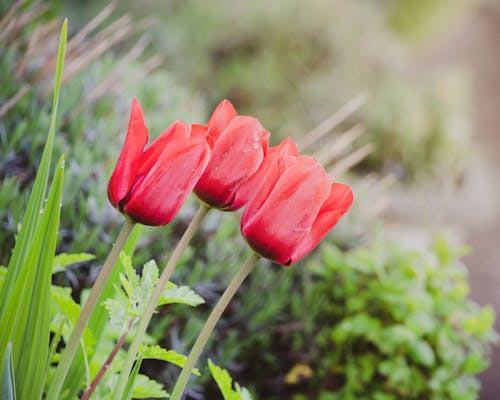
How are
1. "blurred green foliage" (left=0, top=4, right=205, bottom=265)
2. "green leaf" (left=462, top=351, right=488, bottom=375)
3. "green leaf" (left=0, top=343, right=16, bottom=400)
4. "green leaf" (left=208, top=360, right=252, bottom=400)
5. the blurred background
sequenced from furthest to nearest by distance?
"green leaf" (left=462, top=351, right=488, bottom=375)
the blurred background
"blurred green foliage" (left=0, top=4, right=205, bottom=265)
"green leaf" (left=208, top=360, right=252, bottom=400)
"green leaf" (left=0, top=343, right=16, bottom=400)

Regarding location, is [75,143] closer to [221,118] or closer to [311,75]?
[221,118]

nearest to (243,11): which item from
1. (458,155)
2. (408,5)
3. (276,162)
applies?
(458,155)

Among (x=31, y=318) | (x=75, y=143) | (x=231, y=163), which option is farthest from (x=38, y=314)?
(x=75, y=143)

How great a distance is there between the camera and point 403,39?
332 inches

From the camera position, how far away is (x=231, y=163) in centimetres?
59

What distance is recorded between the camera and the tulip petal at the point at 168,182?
563mm

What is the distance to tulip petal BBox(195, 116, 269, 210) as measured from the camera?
1.95ft

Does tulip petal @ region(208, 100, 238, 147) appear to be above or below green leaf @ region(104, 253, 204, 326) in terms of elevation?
above

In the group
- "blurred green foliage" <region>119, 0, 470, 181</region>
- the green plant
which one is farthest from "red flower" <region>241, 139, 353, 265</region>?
"blurred green foliage" <region>119, 0, 470, 181</region>

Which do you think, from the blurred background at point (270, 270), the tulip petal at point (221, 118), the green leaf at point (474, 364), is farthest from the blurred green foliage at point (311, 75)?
the tulip petal at point (221, 118)

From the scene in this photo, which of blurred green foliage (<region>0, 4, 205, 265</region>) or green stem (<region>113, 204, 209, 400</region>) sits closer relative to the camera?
green stem (<region>113, 204, 209, 400</region>)

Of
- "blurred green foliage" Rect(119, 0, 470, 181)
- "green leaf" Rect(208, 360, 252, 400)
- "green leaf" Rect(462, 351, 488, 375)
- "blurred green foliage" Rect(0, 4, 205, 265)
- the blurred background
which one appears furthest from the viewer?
"blurred green foliage" Rect(119, 0, 470, 181)

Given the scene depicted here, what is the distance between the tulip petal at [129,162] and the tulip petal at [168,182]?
1 cm

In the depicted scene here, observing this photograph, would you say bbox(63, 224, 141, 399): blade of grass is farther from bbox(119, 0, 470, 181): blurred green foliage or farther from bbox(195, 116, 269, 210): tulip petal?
bbox(119, 0, 470, 181): blurred green foliage
